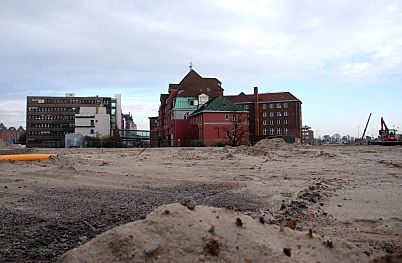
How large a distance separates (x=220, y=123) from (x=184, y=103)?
13628 mm

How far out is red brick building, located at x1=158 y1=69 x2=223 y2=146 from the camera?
261ft

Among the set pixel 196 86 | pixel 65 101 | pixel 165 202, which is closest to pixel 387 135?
pixel 196 86

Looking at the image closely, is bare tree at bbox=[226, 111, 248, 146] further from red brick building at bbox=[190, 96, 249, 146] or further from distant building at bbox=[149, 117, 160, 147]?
distant building at bbox=[149, 117, 160, 147]

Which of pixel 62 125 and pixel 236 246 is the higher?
pixel 62 125

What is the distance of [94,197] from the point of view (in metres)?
9.48

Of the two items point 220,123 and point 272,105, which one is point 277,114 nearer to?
point 272,105

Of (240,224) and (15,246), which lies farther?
(15,246)

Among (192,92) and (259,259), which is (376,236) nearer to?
(259,259)

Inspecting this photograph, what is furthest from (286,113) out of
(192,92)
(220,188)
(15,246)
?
(15,246)

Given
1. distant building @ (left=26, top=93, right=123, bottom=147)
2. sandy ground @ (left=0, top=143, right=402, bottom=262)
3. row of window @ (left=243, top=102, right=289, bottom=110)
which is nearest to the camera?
sandy ground @ (left=0, top=143, right=402, bottom=262)

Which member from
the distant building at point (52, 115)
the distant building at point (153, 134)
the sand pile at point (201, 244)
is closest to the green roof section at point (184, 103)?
the distant building at point (153, 134)

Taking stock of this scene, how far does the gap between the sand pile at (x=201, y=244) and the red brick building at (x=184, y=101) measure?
6811cm

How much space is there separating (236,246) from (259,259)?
266 mm

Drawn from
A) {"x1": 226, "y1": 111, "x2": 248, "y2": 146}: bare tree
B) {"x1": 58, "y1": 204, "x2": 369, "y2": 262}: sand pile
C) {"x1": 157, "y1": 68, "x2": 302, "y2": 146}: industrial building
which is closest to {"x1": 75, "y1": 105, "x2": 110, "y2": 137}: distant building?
{"x1": 157, "y1": 68, "x2": 302, "y2": 146}: industrial building
